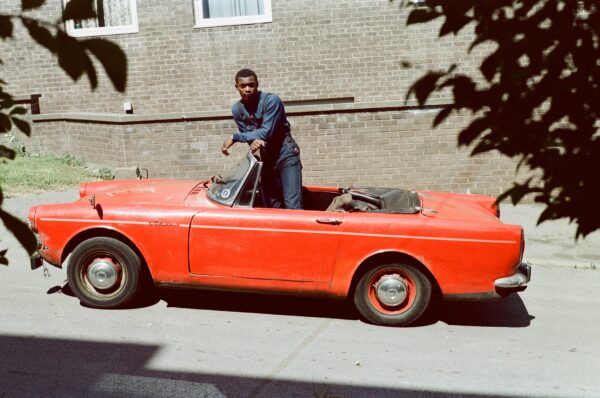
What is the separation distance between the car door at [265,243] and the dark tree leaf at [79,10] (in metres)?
4.21

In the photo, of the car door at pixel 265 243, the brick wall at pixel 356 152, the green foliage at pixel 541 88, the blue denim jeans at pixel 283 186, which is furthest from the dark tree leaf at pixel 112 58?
the brick wall at pixel 356 152

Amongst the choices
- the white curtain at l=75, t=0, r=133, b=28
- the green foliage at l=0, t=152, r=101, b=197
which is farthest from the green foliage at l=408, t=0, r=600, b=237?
the white curtain at l=75, t=0, r=133, b=28

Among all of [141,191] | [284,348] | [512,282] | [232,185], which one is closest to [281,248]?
[232,185]

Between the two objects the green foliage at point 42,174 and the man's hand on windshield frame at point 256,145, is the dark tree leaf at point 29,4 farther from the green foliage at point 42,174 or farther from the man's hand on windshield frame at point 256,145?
the green foliage at point 42,174

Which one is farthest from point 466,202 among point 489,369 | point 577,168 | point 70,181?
point 70,181

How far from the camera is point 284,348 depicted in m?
5.79

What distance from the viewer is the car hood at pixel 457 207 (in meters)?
6.35

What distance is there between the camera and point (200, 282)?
20.9 feet

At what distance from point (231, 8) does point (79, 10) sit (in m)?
12.4

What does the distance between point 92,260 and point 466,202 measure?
3.43 metres

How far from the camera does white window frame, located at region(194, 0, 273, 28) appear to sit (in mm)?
13789

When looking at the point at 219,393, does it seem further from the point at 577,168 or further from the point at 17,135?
the point at 17,135

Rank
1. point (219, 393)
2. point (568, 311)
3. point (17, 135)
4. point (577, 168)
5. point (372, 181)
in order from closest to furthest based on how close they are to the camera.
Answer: point (577, 168)
point (219, 393)
point (568, 311)
point (372, 181)
point (17, 135)

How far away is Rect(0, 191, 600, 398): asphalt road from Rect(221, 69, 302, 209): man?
1.02 metres
